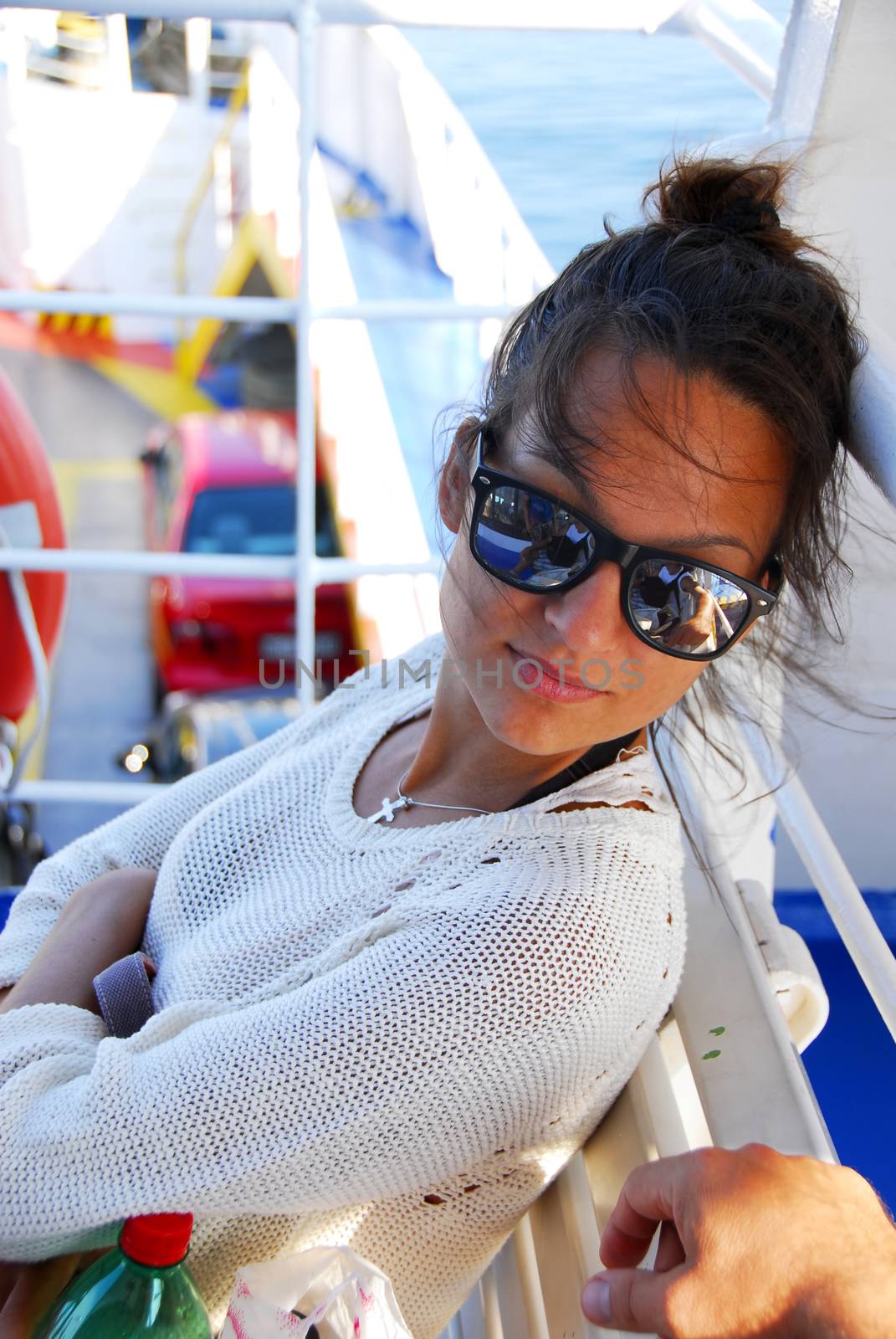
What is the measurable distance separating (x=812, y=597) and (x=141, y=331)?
1003 centimetres

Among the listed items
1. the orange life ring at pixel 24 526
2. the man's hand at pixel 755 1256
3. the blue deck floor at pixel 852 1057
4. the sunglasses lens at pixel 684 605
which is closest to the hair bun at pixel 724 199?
the sunglasses lens at pixel 684 605

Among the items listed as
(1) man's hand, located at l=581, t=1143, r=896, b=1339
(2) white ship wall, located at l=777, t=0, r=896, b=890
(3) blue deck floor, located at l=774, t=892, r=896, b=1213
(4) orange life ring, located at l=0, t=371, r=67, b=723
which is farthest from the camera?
(4) orange life ring, located at l=0, t=371, r=67, b=723

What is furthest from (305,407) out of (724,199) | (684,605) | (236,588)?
(236,588)

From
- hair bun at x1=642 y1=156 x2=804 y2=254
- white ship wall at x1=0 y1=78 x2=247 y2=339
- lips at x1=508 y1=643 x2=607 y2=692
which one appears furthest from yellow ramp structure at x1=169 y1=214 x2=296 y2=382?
lips at x1=508 y1=643 x2=607 y2=692

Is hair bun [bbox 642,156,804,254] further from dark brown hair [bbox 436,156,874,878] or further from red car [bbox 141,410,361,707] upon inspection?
red car [bbox 141,410,361,707]

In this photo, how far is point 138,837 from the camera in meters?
1.40

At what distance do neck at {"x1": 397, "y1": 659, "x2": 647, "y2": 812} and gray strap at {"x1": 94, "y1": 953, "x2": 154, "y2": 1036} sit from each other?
0.30 m

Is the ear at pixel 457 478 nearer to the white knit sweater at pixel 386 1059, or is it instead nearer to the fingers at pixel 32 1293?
the white knit sweater at pixel 386 1059

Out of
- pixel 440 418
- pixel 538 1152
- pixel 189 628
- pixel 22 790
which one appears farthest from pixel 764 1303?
pixel 189 628

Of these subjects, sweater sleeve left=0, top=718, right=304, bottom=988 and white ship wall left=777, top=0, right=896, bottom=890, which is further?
sweater sleeve left=0, top=718, right=304, bottom=988

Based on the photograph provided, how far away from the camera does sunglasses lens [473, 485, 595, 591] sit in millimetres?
930

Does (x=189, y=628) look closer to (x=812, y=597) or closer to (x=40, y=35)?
(x=812, y=597)

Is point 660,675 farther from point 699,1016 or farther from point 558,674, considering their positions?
point 699,1016

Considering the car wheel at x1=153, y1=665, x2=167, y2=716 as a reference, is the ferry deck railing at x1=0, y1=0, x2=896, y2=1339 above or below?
above
